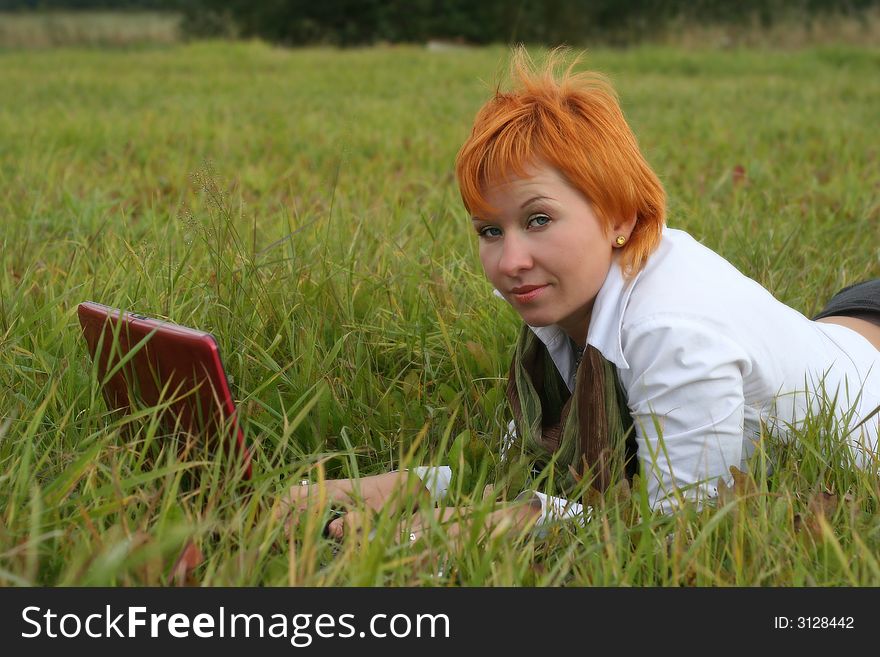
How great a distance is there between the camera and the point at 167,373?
1.83 m

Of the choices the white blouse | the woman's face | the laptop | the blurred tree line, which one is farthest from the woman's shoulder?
the blurred tree line

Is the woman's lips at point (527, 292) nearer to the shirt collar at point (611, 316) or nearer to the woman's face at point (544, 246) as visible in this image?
the woman's face at point (544, 246)

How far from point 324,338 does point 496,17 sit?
2626cm

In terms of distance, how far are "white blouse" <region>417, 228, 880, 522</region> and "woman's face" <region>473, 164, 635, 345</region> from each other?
6 cm

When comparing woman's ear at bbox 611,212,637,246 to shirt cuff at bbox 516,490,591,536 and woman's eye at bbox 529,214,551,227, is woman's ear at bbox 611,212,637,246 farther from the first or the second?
shirt cuff at bbox 516,490,591,536

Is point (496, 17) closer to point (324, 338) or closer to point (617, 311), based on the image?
point (324, 338)

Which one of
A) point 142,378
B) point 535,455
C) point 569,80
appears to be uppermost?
point 569,80

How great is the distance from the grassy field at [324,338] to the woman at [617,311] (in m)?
0.12

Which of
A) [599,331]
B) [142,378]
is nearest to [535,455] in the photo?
[599,331]

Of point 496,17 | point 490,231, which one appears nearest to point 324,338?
point 490,231

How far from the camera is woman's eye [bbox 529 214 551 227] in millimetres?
1932

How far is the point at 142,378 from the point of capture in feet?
6.29

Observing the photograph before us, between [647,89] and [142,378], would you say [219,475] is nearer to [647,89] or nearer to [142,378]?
[142,378]
